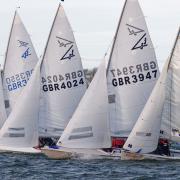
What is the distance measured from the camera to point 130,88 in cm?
5219

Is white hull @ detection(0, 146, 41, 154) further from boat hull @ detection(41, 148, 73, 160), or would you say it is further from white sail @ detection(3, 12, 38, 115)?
white sail @ detection(3, 12, 38, 115)

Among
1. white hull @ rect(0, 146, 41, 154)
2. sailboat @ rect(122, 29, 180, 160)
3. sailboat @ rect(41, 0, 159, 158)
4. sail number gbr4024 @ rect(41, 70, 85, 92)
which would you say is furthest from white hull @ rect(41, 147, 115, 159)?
sail number gbr4024 @ rect(41, 70, 85, 92)

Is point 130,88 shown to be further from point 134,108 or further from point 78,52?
point 78,52

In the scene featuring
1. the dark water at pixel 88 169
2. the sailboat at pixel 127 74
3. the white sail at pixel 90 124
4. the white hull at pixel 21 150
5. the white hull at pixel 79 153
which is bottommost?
the dark water at pixel 88 169

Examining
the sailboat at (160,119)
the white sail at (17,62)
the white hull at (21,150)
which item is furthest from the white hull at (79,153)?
the white sail at (17,62)

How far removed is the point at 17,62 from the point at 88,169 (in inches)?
611

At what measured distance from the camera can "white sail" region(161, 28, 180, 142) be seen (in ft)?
160

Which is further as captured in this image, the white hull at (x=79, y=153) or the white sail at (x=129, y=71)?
the white sail at (x=129, y=71)

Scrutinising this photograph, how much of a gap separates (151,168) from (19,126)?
33.3ft

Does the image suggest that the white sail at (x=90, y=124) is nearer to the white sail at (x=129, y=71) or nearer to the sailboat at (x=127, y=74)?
the sailboat at (x=127, y=74)

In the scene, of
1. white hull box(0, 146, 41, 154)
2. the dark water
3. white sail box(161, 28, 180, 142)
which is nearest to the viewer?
the dark water

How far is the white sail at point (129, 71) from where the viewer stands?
5175 cm

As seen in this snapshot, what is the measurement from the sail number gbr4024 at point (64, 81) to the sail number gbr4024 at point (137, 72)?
4425 mm

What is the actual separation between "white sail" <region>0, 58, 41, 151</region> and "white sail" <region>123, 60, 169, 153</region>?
24.9 feet
